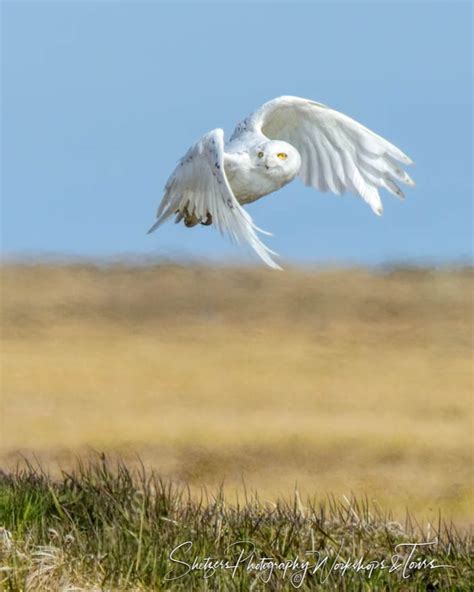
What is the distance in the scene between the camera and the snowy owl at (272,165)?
6602mm

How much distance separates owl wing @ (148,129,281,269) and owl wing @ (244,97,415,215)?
613mm

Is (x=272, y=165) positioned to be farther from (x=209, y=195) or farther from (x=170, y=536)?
(x=170, y=536)

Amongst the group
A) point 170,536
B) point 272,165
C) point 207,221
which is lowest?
point 170,536

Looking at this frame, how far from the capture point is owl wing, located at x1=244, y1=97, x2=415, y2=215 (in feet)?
24.8

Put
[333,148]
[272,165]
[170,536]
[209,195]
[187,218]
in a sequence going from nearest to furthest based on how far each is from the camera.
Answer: [170,536], [209,195], [272,165], [187,218], [333,148]

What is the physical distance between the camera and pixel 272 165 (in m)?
6.89

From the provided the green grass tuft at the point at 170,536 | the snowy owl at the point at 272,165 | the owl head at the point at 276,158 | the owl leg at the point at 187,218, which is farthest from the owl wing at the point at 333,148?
the green grass tuft at the point at 170,536

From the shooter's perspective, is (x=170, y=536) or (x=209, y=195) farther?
(x=209, y=195)

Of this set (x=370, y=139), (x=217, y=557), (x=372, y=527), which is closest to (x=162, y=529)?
(x=217, y=557)

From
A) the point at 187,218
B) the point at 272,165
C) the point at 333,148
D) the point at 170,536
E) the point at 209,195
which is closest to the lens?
the point at 170,536

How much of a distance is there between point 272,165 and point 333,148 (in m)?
1.04

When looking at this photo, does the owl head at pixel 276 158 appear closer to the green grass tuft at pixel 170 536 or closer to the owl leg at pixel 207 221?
the owl leg at pixel 207 221

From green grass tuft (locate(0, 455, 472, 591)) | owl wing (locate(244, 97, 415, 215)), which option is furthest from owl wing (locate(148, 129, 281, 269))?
green grass tuft (locate(0, 455, 472, 591))

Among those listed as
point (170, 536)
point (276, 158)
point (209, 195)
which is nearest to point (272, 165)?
point (276, 158)
